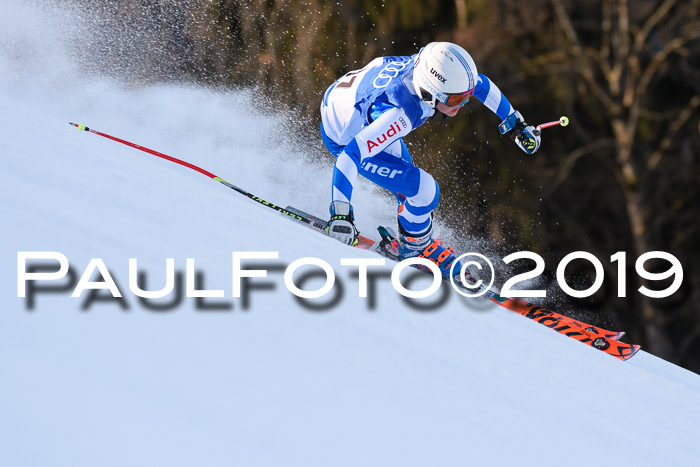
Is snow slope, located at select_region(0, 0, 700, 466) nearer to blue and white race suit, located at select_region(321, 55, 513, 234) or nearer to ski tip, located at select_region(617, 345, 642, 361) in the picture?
ski tip, located at select_region(617, 345, 642, 361)

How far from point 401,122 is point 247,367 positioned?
212 cm

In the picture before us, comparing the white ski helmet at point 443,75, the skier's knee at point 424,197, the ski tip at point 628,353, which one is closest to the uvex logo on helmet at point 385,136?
the white ski helmet at point 443,75

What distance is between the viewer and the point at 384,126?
3479 millimetres

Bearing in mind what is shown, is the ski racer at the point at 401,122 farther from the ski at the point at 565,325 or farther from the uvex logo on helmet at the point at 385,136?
the ski at the point at 565,325

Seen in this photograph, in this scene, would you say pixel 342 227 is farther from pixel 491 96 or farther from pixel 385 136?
pixel 491 96

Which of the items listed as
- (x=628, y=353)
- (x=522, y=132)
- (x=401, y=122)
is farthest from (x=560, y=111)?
(x=401, y=122)

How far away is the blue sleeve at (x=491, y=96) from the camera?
3.98m

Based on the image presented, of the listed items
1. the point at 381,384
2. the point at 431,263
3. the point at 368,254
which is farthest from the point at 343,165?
the point at 381,384

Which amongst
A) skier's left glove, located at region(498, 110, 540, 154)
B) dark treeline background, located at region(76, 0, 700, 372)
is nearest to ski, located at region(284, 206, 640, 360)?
skier's left glove, located at region(498, 110, 540, 154)

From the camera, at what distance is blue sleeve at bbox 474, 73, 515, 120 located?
3.98 meters

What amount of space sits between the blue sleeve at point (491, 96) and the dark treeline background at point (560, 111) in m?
7.15

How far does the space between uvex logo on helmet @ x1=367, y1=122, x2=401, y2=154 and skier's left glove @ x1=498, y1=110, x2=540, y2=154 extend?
31.0 inches

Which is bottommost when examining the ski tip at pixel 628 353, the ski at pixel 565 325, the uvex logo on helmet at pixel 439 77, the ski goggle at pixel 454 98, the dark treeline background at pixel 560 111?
the ski tip at pixel 628 353

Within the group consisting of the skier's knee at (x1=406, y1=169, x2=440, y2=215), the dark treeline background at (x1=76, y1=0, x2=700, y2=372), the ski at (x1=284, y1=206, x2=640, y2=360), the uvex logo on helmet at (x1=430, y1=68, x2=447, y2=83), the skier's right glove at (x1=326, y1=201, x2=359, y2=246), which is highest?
the dark treeline background at (x1=76, y1=0, x2=700, y2=372)
